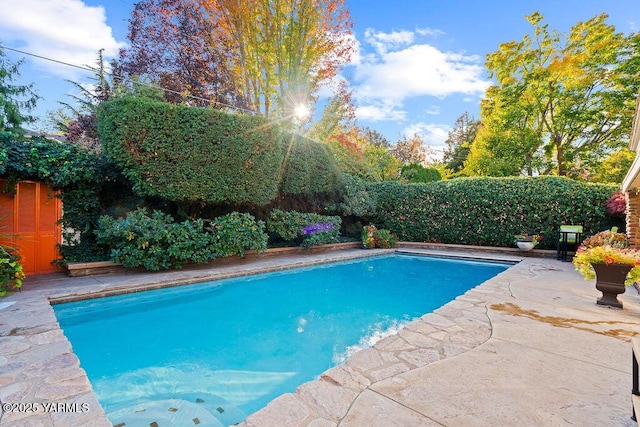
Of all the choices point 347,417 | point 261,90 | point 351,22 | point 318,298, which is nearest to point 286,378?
point 347,417

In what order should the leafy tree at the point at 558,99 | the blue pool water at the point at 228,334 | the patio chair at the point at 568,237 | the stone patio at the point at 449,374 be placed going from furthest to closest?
1. the leafy tree at the point at 558,99
2. the patio chair at the point at 568,237
3. the blue pool water at the point at 228,334
4. the stone patio at the point at 449,374

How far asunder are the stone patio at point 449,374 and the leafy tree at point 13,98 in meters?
14.2

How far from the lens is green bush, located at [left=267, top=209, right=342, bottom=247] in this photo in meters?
9.73

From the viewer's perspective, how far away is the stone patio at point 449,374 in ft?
6.23

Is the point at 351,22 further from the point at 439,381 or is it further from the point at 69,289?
the point at 439,381

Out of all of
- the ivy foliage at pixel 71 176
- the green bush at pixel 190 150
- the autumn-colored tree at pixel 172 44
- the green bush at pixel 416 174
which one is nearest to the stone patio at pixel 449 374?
the ivy foliage at pixel 71 176

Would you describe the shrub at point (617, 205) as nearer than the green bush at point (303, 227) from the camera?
Yes

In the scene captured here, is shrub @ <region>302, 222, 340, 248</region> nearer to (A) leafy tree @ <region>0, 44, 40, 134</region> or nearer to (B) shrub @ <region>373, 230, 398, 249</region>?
(B) shrub @ <region>373, 230, 398, 249</region>

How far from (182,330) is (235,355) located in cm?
111

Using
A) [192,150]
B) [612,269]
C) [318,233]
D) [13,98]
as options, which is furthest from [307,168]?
[13,98]

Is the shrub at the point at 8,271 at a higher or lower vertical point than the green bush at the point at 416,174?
lower

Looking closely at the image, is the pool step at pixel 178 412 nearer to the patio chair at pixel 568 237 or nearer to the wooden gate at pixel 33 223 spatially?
the wooden gate at pixel 33 223

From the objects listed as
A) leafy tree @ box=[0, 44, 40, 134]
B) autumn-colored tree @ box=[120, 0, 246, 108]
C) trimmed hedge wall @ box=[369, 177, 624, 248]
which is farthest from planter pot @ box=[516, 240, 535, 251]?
leafy tree @ box=[0, 44, 40, 134]

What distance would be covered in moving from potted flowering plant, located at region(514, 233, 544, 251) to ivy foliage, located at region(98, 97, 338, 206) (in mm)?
8113
